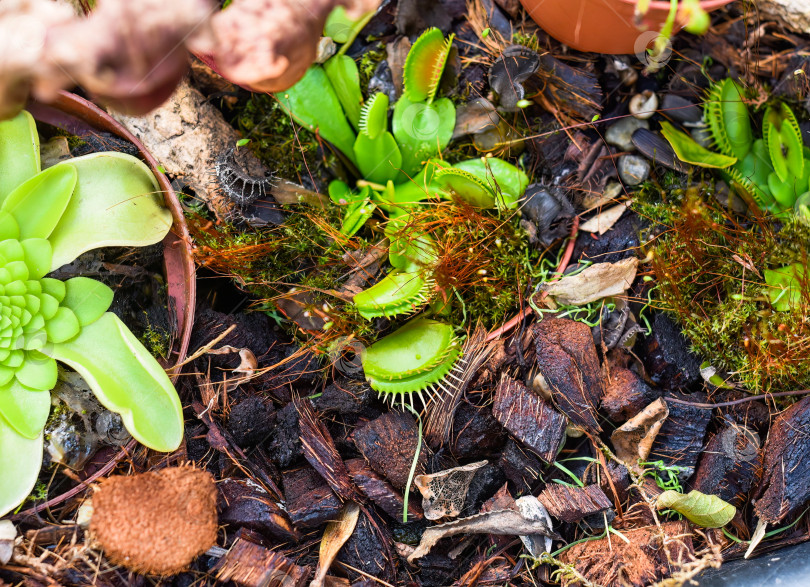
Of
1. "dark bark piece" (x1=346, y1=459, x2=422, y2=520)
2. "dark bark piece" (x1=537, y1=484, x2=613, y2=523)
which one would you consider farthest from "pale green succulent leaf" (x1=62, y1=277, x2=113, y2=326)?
"dark bark piece" (x1=537, y1=484, x2=613, y2=523)

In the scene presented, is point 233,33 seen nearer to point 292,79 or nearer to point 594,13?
point 292,79

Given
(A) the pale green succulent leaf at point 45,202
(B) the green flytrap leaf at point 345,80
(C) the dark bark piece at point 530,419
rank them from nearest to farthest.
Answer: (A) the pale green succulent leaf at point 45,202 < (C) the dark bark piece at point 530,419 < (B) the green flytrap leaf at point 345,80

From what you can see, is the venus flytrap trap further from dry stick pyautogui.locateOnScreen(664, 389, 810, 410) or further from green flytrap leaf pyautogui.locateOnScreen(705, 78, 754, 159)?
green flytrap leaf pyautogui.locateOnScreen(705, 78, 754, 159)

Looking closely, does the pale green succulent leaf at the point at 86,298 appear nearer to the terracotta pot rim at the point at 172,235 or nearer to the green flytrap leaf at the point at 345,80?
the terracotta pot rim at the point at 172,235

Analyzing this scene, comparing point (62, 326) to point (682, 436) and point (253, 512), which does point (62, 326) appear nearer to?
point (253, 512)

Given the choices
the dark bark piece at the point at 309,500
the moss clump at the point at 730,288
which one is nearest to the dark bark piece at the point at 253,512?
the dark bark piece at the point at 309,500

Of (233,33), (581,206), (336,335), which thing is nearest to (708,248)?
(581,206)
